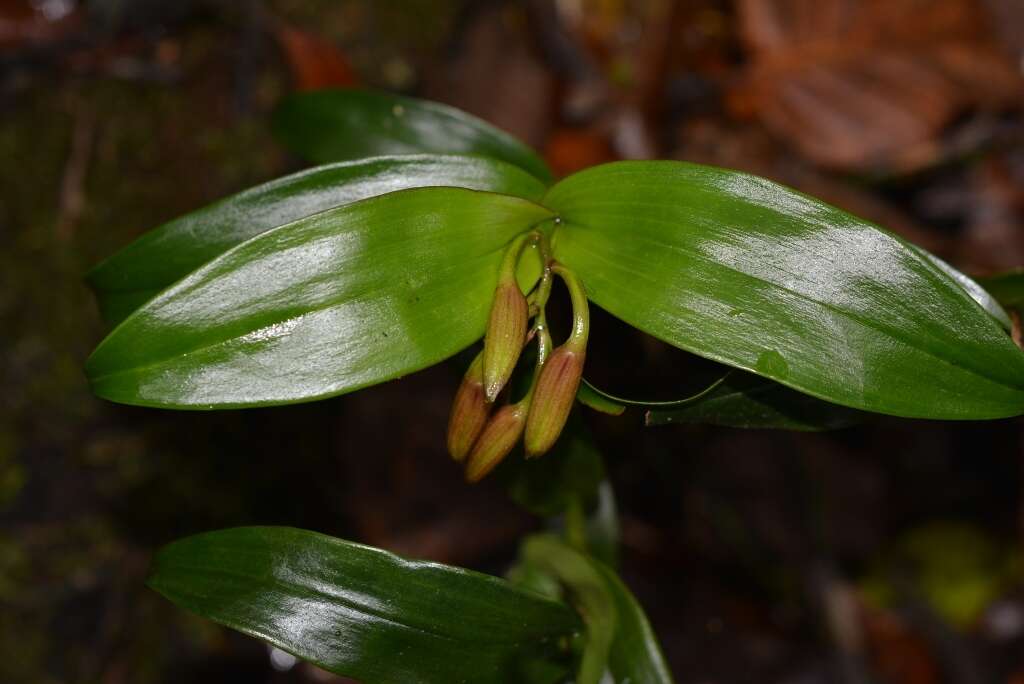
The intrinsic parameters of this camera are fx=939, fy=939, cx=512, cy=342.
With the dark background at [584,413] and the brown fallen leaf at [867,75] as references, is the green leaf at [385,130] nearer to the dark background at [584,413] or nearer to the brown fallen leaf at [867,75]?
the dark background at [584,413]

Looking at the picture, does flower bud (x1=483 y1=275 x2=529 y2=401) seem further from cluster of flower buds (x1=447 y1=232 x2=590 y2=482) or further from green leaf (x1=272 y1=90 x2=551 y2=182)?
green leaf (x1=272 y1=90 x2=551 y2=182)

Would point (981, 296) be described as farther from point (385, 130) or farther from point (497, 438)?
point (385, 130)

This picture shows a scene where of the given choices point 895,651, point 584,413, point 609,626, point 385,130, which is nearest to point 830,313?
point 609,626

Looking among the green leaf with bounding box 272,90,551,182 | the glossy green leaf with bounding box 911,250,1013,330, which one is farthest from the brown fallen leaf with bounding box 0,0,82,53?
the glossy green leaf with bounding box 911,250,1013,330

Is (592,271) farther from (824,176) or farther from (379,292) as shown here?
(824,176)

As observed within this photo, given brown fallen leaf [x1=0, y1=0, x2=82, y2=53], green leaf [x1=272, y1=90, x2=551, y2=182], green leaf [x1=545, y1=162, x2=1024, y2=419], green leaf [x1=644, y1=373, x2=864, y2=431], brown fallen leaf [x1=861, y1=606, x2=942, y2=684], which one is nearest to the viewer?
green leaf [x1=545, y1=162, x2=1024, y2=419]

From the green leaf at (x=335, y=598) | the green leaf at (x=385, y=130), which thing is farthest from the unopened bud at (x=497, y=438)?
the green leaf at (x=385, y=130)

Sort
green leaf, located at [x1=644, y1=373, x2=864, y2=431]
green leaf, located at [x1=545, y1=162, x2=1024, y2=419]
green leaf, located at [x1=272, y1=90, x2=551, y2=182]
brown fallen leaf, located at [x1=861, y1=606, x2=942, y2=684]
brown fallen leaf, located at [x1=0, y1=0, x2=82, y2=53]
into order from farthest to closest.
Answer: brown fallen leaf, located at [x1=861, y1=606, x2=942, y2=684]
brown fallen leaf, located at [x1=0, y1=0, x2=82, y2=53]
green leaf, located at [x1=272, y1=90, x2=551, y2=182]
green leaf, located at [x1=644, y1=373, x2=864, y2=431]
green leaf, located at [x1=545, y1=162, x2=1024, y2=419]
